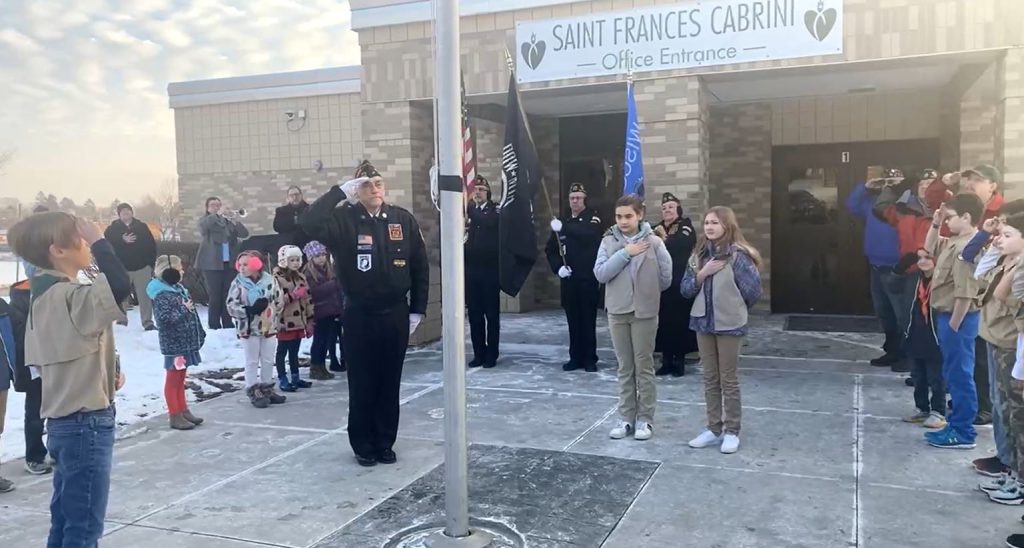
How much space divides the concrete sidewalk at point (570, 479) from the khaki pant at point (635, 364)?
24 cm

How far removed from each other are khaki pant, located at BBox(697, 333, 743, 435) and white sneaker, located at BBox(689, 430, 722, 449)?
0.04m

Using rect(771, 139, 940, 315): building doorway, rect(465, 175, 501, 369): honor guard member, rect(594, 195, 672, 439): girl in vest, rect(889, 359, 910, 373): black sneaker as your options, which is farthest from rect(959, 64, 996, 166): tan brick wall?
rect(594, 195, 672, 439): girl in vest

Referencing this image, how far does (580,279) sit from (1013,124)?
447 cm

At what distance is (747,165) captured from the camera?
1236 centimetres

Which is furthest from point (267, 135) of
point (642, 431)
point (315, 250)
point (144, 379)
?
point (642, 431)

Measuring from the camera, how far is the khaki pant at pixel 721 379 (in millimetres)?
5625

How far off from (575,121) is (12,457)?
9447 mm

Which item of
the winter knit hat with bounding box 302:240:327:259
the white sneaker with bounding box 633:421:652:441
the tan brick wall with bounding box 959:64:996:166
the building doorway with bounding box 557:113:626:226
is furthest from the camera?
the building doorway with bounding box 557:113:626:226

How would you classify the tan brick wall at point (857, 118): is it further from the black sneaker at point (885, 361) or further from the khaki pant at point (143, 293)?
the khaki pant at point (143, 293)

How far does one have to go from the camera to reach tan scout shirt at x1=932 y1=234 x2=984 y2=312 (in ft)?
17.3

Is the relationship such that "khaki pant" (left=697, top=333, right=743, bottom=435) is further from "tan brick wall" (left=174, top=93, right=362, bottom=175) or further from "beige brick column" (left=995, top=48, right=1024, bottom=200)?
"tan brick wall" (left=174, top=93, right=362, bottom=175)

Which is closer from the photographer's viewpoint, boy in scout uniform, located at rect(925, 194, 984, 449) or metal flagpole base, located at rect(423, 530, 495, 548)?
metal flagpole base, located at rect(423, 530, 495, 548)

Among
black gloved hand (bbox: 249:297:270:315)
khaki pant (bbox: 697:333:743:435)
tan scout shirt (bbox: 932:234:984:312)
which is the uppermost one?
tan scout shirt (bbox: 932:234:984:312)

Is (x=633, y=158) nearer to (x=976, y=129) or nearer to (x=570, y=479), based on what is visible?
(x=570, y=479)
